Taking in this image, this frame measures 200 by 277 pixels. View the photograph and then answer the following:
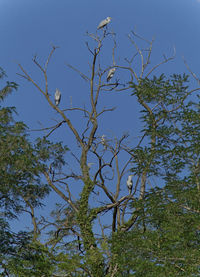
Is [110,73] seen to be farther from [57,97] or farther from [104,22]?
[57,97]

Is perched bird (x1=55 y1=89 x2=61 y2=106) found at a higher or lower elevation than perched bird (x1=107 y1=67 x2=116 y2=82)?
lower

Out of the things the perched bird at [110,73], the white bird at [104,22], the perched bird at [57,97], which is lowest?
the perched bird at [57,97]

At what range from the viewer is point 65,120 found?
13.1m

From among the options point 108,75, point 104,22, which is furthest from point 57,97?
point 104,22

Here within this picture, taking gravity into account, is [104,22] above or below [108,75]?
above

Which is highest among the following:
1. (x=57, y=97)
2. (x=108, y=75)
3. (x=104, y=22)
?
(x=104, y=22)

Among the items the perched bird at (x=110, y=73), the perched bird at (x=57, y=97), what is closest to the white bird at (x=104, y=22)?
the perched bird at (x=110, y=73)

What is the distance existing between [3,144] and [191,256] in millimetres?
6065

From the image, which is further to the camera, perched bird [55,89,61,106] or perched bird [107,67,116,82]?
perched bird [55,89,61,106]

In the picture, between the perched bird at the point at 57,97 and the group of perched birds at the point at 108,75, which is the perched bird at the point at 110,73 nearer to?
the group of perched birds at the point at 108,75

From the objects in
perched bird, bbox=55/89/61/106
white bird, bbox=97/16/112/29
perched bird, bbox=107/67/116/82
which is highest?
white bird, bbox=97/16/112/29

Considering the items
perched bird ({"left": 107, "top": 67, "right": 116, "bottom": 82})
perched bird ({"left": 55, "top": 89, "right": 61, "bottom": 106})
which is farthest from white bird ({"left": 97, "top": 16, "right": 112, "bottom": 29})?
perched bird ({"left": 55, "top": 89, "right": 61, "bottom": 106})

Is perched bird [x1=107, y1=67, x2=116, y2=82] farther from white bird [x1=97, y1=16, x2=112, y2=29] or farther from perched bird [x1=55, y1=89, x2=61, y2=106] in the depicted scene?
perched bird [x1=55, y1=89, x2=61, y2=106]

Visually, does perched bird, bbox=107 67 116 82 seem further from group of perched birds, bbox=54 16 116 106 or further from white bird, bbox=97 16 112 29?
white bird, bbox=97 16 112 29
